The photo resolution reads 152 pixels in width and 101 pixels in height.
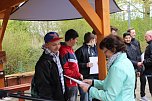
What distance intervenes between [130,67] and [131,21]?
1050 cm

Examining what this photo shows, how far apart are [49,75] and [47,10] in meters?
3.77

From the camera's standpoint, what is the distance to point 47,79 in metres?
3.14

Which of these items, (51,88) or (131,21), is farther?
(131,21)

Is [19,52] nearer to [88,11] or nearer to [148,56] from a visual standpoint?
[148,56]

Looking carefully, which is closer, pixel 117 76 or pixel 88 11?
pixel 117 76

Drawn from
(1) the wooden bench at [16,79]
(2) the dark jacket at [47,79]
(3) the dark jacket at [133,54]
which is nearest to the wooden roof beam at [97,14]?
(2) the dark jacket at [47,79]

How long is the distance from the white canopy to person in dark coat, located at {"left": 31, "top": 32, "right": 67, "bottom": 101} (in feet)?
Result: 8.98

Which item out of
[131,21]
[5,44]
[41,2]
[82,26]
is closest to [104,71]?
[41,2]

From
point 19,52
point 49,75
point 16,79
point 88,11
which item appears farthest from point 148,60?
point 19,52

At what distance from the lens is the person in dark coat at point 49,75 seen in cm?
312

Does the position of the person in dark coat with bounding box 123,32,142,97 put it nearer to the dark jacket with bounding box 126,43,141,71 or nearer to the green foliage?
the dark jacket with bounding box 126,43,141,71

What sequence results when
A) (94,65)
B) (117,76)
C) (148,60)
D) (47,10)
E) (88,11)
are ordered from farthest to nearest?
(47,10)
(148,60)
(94,65)
(88,11)
(117,76)

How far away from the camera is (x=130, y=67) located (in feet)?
8.21

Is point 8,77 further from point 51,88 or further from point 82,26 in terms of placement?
point 51,88
